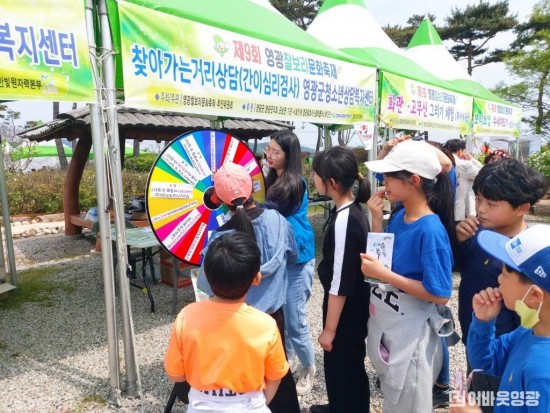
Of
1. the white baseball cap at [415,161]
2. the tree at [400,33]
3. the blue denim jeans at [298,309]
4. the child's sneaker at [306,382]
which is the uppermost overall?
the tree at [400,33]

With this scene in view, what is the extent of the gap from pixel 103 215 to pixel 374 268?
156 centimetres

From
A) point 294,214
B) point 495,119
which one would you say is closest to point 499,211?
point 294,214

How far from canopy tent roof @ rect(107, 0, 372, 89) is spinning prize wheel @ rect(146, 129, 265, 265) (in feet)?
2.24

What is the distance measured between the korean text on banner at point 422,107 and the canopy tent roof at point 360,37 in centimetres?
12

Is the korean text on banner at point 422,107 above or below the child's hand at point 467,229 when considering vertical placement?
above

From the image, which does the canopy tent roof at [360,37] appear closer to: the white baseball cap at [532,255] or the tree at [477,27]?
the white baseball cap at [532,255]

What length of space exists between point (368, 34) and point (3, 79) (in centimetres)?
422

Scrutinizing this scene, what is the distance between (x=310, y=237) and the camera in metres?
2.53

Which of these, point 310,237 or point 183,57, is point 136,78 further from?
point 310,237

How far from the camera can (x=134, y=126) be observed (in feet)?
23.0

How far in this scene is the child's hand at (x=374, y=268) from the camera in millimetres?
1587

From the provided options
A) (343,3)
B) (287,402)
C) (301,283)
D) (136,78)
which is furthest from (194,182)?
(343,3)

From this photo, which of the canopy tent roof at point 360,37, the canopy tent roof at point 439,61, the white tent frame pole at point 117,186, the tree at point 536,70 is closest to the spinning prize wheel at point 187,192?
the white tent frame pole at point 117,186

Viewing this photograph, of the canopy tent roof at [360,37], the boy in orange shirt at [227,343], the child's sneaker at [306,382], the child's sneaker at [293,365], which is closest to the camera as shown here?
the boy in orange shirt at [227,343]
